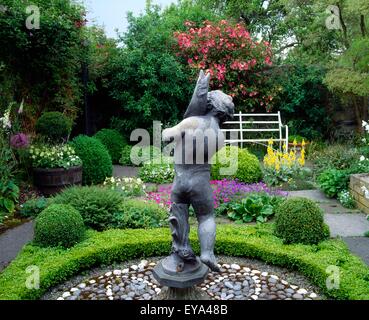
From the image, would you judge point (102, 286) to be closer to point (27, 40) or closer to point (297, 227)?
point (297, 227)

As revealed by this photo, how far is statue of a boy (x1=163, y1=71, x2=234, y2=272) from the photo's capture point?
132 inches

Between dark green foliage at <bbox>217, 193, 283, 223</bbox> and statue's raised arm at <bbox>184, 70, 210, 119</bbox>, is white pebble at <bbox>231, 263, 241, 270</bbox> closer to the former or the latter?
dark green foliage at <bbox>217, 193, 283, 223</bbox>

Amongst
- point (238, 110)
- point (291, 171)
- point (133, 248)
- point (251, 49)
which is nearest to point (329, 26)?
point (251, 49)

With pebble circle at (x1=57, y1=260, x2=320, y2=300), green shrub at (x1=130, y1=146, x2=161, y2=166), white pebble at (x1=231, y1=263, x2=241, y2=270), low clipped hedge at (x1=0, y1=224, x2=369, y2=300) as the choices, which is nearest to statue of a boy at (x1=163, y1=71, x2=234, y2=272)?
pebble circle at (x1=57, y1=260, x2=320, y2=300)

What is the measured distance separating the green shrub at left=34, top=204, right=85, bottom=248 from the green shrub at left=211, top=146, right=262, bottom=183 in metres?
3.72

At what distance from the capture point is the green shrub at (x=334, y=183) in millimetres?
7441

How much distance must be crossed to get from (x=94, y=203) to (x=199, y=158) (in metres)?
2.84

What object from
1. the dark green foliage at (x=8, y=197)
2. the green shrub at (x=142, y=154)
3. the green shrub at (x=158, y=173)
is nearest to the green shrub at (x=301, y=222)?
the dark green foliage at (x=8, y=197)

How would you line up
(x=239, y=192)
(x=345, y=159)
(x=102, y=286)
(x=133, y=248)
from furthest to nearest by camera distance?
(x=345, y=159) < (x=239, y=192) < (x=133, y=248) < (x=102, y=286)

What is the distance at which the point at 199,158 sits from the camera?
3365 mm

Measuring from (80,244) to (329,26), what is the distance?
395 inches

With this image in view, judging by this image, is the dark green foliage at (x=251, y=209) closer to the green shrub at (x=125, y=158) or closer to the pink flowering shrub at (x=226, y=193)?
the pink flowering shrub at (x=226, y=193)

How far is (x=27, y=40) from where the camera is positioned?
7641 millimetres

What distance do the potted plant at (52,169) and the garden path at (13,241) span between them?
151 cm
